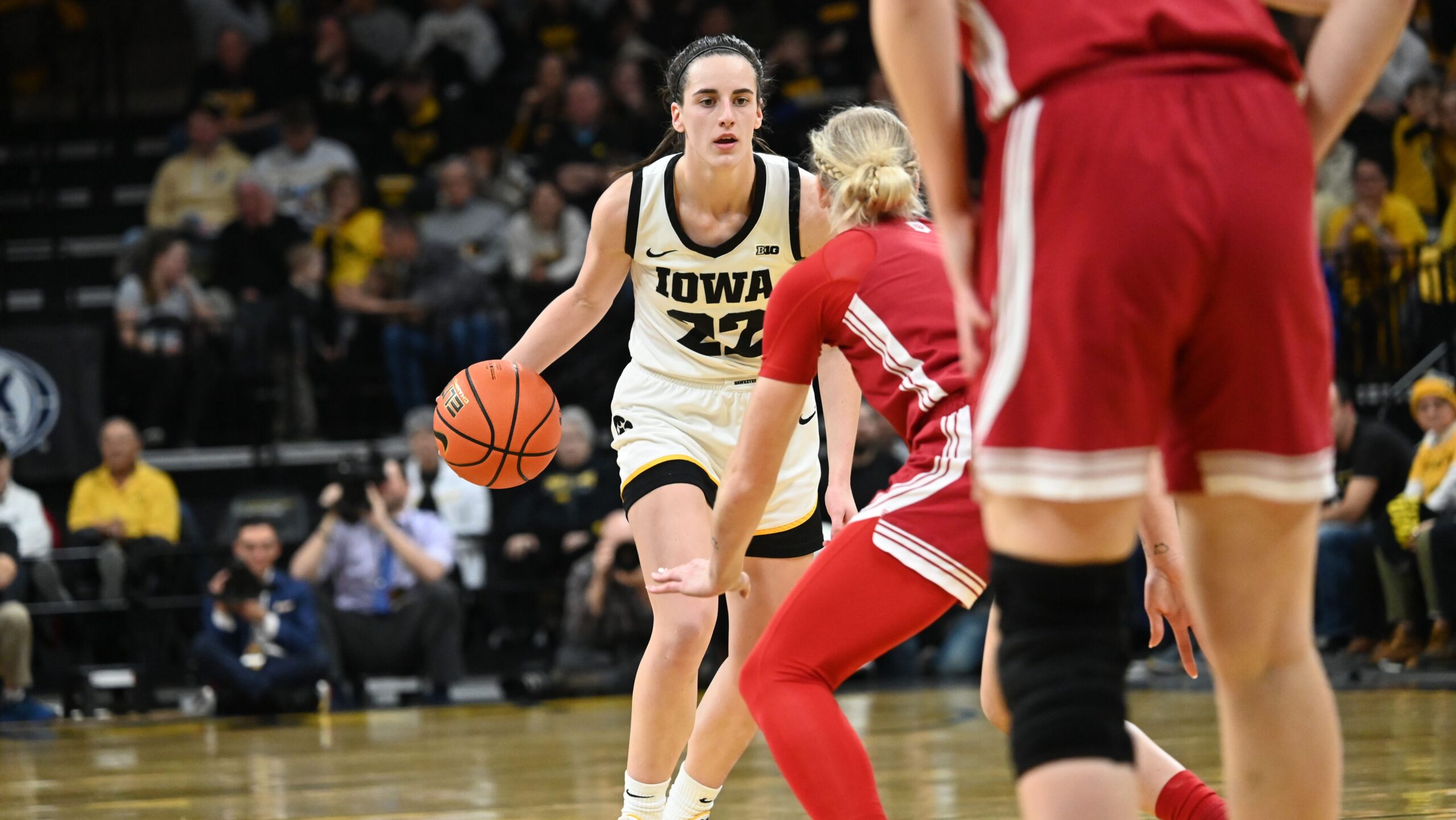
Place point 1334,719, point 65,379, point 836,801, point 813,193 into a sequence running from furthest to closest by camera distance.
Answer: point 65,379 → point 813,193 → point 836,801 → point 1334,719

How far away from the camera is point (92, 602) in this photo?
9.81 meters

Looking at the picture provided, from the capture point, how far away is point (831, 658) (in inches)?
120

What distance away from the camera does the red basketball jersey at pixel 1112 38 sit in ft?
6.38

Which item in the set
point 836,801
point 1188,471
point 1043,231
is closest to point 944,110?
point 1043,231

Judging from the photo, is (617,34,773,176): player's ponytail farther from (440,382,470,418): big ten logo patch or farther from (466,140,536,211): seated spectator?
(466,140,536,211): seated spectator

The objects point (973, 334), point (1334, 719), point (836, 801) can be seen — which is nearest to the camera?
point (973, 334)

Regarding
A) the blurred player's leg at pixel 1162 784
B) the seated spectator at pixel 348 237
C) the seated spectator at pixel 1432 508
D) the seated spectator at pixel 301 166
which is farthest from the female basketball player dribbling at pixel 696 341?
the seated spectator at pixel 301 166

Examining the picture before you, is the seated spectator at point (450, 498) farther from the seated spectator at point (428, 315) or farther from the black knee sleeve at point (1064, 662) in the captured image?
the black knee sleeve at point (1064, 662)

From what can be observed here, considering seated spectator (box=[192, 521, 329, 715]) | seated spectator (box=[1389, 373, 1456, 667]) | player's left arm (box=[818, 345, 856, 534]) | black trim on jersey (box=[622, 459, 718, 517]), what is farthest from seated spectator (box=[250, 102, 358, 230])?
player's left arm (box=[818, 345, 856, 534])

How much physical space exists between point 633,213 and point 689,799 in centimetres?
151

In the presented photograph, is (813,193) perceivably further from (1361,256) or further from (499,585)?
(1361,256)

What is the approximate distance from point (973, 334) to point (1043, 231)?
18 centimetres

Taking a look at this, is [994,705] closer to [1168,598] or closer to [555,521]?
[1168,598]

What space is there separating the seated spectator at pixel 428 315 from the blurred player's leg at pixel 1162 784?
26.0 feet
